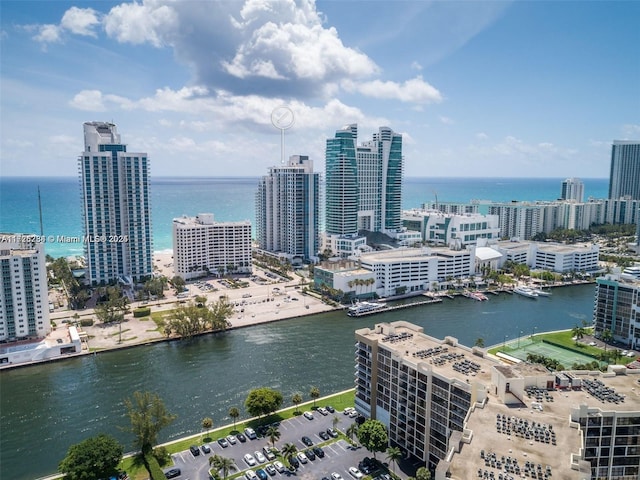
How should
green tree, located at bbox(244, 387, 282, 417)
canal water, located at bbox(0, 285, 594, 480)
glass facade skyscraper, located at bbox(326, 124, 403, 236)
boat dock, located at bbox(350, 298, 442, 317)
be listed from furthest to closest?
glass facade skyscraper, located at bbox(326, 124, 403, 236)
boat dock, located at bbox(350, 298, 442, 317)
canal water, located at bbox(0, 285, 594, 480)
green tree, located at bbox(244, 387, 282, 417)

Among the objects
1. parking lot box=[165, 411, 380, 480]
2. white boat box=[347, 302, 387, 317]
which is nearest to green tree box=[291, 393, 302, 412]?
parking lot box=[165, 411, 380, 480]

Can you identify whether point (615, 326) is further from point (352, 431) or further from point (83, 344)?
point (83, 344)

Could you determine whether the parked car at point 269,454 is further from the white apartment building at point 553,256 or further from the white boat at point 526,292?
the white apartment building at point 553,256

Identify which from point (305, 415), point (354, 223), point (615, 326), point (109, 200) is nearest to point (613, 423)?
point (305, 415)

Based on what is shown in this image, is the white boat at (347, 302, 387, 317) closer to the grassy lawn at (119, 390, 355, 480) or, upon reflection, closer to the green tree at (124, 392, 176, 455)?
the grassy lawn at (119, 390, 355, 480)

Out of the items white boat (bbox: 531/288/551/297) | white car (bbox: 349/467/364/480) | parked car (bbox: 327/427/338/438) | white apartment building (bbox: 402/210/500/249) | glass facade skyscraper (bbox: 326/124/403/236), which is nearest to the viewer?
white car (bbox: 349/467/364/480)

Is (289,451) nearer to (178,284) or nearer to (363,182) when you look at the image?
(178,284)

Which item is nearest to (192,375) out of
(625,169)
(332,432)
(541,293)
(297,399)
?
(297,399)
